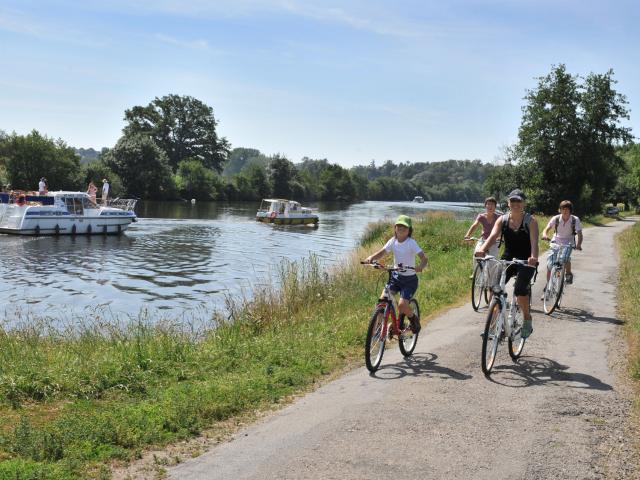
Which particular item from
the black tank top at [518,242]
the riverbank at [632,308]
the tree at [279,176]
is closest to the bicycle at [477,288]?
the riverbank at [632,308]

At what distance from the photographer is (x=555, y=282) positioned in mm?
12039

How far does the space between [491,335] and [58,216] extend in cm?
3954

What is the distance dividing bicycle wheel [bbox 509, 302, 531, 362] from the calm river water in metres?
9.64

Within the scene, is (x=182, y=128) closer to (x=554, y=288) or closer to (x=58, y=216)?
(x=58, y=216)

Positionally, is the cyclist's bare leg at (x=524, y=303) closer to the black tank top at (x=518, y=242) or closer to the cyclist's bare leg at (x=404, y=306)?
the black tank top at (x=518, y=242)

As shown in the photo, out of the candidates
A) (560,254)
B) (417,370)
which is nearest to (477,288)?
(560,254)

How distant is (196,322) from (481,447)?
37.6 feet

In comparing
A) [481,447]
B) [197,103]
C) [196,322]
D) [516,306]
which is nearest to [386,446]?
[481,447]

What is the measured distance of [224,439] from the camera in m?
5.93

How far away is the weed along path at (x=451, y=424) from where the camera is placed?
5.17 meters

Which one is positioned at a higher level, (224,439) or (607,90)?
(607,90)

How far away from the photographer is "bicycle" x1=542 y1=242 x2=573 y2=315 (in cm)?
1192

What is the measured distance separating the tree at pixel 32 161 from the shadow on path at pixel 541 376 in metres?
74.5

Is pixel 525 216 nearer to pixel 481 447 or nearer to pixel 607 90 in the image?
pixel 481 447
